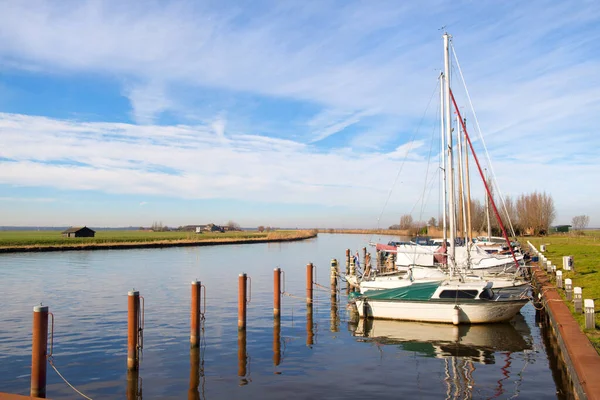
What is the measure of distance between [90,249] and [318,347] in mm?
72178

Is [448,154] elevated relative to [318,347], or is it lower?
elevated

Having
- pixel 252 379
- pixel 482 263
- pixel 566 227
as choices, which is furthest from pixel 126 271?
pixel 566 227

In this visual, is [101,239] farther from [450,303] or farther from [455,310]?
[455,310]

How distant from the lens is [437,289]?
24281 millimetres

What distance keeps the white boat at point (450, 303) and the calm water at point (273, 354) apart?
542mm

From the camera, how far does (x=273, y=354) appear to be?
19.0 metres

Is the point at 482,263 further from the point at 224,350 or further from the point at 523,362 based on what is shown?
the point at 224,350

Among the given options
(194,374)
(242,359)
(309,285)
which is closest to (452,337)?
(242,359)

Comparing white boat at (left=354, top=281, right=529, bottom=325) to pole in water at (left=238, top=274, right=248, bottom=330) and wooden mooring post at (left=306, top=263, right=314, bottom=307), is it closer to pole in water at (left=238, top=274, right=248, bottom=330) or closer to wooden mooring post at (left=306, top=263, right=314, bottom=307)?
wooden mooring post at (left=306, top=263, right=314, bottom=307)

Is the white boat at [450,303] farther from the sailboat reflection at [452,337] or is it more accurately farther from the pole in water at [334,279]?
the pole in water at [334,279]

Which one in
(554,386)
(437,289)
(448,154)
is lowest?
(554,386)

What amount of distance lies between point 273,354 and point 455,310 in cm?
959

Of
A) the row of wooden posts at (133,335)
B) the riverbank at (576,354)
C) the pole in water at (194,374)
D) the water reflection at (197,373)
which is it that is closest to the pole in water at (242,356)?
the row of wooden posts at (133,335)

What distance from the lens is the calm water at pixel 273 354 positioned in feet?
49.9
